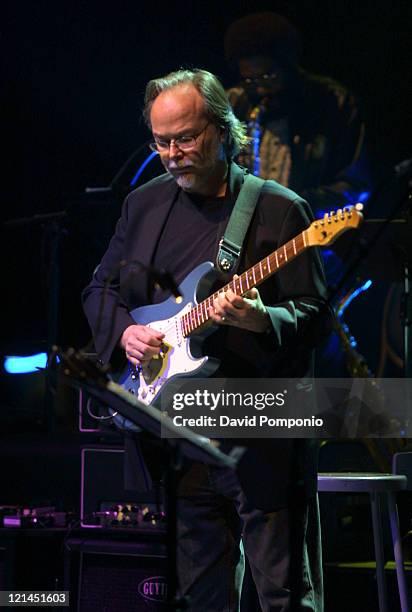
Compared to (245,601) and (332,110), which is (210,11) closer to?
(332,110)

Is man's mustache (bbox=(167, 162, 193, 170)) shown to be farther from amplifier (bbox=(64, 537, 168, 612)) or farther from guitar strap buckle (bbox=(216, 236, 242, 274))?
amplifier (bbox=(64, 537, 168, 612))

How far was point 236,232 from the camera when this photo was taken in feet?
9.57

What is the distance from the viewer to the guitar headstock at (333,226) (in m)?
2.57

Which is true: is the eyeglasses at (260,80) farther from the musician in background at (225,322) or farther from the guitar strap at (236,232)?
the guitar strap at (236,232)

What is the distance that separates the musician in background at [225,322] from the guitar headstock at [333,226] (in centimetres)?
16

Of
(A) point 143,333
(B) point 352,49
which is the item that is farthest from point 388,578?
(B) point 352,49

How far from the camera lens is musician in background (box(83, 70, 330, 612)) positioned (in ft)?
8.92

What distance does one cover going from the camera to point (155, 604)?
3.54 meters

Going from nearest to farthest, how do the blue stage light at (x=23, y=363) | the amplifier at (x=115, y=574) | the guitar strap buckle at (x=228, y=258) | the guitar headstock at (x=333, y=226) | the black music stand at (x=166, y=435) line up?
the black music stand at (x=166, y=435) → the guitar headstock at (x=333, y=226) → the guitar strap buckle at (x=228, y=258) → the amplifier at (x=115, y=574) → the blue stage light at (x=23, y=363)

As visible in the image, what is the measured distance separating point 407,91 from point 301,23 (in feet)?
2.81

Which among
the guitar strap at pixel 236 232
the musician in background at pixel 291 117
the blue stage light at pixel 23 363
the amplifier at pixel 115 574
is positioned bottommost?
the amplifier at pixel 115 574

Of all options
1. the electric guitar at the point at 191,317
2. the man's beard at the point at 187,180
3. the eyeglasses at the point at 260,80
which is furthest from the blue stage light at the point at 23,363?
the man's beard at the point at 187,180

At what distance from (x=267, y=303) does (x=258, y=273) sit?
0.63 ft

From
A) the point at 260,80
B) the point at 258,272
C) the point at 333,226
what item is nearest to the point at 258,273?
the point at 258,272
